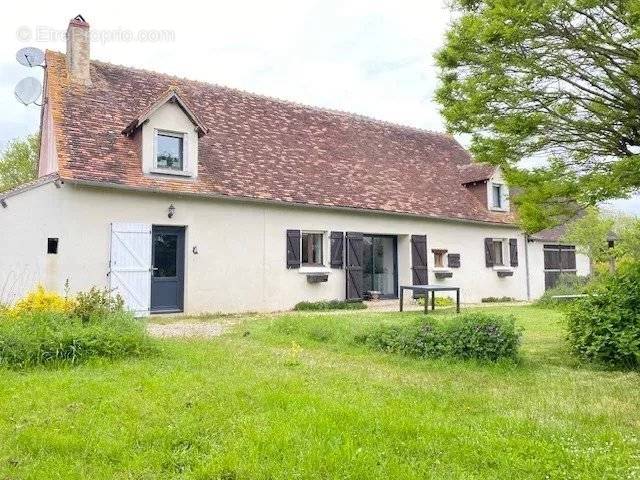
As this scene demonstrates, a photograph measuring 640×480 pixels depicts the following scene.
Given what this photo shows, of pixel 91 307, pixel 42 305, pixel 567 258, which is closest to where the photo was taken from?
pixel 91 307

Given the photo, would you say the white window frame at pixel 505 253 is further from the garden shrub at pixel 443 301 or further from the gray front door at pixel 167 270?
the gray front door at pixel 167 270

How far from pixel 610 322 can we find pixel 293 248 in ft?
30.9

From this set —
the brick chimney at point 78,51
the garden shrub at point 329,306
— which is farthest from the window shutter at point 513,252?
the brick chimney at point 78,51

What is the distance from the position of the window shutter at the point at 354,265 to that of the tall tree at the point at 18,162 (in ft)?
71.1

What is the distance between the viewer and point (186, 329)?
33.2 ft

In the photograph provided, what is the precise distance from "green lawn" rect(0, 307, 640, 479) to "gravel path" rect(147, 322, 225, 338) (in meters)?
2.44

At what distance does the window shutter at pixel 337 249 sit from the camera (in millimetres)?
15734

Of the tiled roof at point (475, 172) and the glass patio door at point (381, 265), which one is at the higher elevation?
the tiled roof at point (475, 172)

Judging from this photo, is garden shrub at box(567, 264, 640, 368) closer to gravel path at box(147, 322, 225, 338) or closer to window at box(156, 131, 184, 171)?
gravel path at box(147, 322, 225, 338)

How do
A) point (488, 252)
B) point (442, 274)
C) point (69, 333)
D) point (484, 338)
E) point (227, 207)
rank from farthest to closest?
point (488, 252)
point (442, 274)
point (227, 207)
point (484, 338)
point (69, 333)

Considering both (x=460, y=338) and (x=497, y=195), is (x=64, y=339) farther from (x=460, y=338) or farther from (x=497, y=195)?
(x=497, y=195)

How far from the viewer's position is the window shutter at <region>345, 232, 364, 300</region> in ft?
52.5

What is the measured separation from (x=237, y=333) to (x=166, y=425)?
211 inches

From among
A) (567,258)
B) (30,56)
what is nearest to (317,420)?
(30,56)
